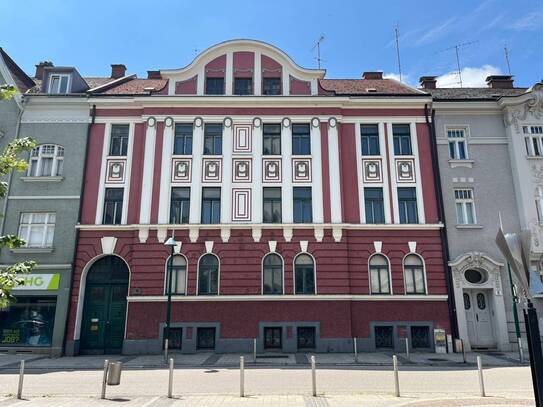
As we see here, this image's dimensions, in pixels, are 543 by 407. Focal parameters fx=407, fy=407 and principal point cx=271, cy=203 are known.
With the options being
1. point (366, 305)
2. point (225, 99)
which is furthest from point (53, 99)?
point (366, 305)

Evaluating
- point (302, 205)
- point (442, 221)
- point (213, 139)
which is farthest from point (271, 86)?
point (442, 221)

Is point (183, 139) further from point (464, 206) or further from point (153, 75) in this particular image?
point (464, 206)

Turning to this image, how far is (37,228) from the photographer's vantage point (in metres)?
21.4

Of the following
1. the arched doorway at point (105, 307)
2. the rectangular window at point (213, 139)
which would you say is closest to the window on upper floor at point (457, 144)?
the rectangular window at point (213, 139)

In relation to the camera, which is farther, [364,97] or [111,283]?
[364,97]

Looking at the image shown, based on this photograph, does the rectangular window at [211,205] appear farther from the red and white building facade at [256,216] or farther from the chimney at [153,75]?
the chimney at [153,75]

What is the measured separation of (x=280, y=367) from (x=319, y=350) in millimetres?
4472

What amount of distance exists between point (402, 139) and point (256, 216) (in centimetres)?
949

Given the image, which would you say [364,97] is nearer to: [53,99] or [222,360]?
[222,360]

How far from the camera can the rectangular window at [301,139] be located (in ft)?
74.2

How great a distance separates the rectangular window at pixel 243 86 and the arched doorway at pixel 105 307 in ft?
37.4

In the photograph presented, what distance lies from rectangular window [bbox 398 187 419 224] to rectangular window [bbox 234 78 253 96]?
1018 cm

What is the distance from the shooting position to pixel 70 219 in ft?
69.9

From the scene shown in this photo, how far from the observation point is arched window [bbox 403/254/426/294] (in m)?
20.8
